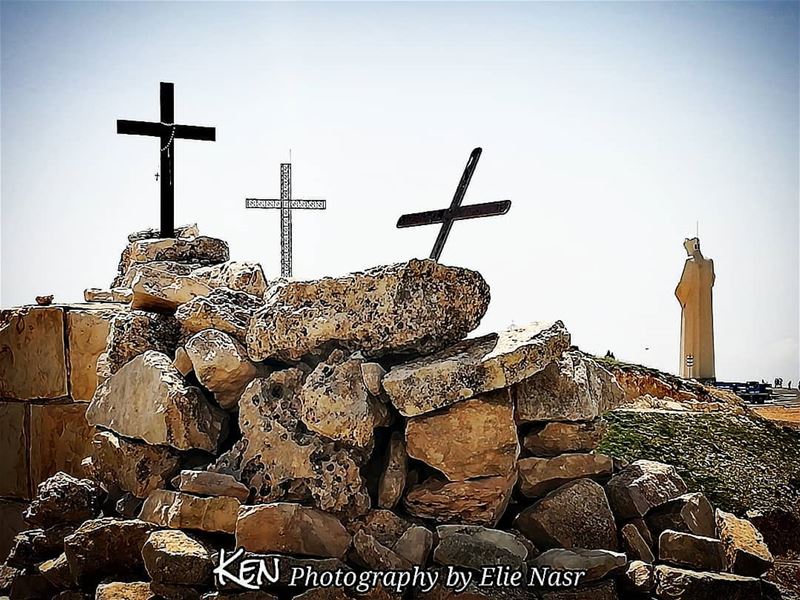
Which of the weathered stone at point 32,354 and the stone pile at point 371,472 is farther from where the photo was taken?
the weathered stone at point 32,354

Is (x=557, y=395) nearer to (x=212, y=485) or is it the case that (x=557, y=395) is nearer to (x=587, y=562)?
(x=587, y=562)

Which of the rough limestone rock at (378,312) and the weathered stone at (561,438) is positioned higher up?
the rough limestone rock at (378,312)

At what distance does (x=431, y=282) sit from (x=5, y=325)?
4.92 metres

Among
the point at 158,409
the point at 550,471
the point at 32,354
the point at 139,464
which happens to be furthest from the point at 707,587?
the point at 32,354

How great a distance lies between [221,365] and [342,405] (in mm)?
1064

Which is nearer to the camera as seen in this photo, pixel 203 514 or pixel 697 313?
pixel 203 514

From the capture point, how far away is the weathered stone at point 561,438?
6129 millimetres

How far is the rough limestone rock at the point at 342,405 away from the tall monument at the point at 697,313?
34.3ft

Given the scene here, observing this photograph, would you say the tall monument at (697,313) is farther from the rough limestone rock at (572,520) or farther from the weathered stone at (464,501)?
the weathered stone at (464,501)

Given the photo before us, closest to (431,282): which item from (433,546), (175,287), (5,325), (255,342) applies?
(255,342)

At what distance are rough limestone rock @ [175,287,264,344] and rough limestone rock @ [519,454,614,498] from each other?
2.32m

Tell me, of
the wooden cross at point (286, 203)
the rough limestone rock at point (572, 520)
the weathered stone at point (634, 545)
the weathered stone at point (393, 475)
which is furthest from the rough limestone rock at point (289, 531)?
the wooden cross at point (286, 203)

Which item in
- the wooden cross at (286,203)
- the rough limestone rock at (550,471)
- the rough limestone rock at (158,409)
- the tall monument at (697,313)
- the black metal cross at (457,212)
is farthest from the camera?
the tall monument at (697,313)

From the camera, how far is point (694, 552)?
18.7ft
